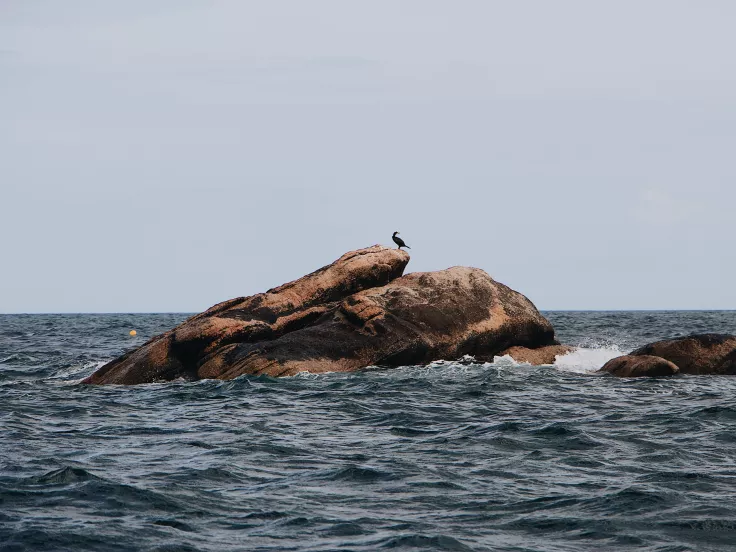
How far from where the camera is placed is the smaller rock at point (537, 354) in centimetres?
2650

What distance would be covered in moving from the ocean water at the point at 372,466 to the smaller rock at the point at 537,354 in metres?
4.38

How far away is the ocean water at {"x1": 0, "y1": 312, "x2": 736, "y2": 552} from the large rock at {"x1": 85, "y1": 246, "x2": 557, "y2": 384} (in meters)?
2.22

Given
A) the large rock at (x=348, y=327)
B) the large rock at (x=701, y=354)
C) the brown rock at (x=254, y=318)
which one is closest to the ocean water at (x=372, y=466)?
the large rock at (x=701, y=354)

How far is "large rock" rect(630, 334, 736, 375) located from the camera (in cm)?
2408

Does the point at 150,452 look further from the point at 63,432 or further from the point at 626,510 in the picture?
the point at 626,510

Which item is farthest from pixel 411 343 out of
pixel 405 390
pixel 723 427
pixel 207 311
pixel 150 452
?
pixel 150 452

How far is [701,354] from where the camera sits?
24250 mm

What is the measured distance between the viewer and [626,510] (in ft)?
34.1

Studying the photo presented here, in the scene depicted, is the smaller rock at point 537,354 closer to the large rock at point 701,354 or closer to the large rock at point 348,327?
the large rock at point 348,327

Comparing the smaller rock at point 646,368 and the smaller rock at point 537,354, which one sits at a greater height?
the smaller rock at point 537,354

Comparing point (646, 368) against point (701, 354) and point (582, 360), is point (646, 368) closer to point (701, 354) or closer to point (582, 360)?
point (701, 354)

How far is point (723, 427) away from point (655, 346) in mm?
9498

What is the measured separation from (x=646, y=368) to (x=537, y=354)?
14.0 ft

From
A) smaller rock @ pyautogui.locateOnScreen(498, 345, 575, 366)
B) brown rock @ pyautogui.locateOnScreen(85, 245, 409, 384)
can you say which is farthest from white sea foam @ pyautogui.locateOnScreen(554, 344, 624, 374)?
brown rock @ pyautogui.locateOnScreen(85, 245, 409, 384)
